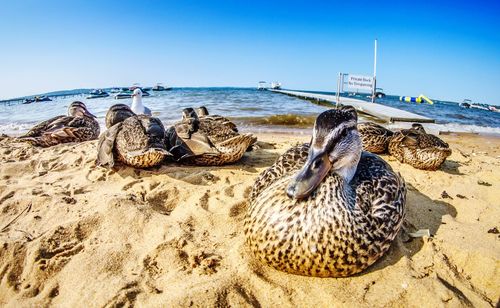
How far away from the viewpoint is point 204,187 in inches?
153

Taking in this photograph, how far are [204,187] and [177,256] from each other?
4.72 feet

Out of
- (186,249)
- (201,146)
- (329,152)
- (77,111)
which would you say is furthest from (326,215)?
(77,111)

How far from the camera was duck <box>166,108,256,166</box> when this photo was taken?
4.66 m

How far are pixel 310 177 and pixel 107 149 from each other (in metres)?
3.34

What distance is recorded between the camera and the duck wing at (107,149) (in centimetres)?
429

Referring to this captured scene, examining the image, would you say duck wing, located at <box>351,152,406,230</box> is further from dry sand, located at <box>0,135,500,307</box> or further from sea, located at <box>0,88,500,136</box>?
sea, located at <box>0,88,500,136</box>

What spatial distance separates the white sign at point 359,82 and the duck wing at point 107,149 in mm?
15880

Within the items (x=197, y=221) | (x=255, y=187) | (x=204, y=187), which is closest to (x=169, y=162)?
(x=204, y=187)

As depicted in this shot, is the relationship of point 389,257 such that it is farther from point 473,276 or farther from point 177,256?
point 177,256

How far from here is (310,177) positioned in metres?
2.18

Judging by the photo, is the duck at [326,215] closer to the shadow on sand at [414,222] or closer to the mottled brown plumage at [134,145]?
the shadow on sand at [414,222]

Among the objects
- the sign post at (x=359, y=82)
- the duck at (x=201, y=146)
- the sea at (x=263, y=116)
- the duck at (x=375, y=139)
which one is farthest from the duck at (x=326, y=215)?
the sign post at (x=359, y=82)

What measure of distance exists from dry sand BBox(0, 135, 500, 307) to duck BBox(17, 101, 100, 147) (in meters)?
2.34

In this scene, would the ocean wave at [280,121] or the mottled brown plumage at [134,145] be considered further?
the ocean wave at [280,121]
